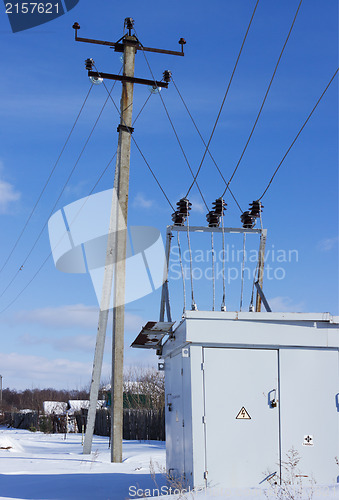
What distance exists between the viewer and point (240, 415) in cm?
745

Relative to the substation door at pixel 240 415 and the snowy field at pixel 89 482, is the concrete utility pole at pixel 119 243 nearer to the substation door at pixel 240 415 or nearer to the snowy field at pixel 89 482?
the snowy field at pixel 89 482

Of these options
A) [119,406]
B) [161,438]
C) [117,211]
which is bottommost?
[161,438]

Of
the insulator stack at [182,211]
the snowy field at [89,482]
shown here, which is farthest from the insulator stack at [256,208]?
the snowy field at [89,482]

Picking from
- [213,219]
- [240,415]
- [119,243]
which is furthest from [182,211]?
[119,243]

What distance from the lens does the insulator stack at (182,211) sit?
31.8 feet

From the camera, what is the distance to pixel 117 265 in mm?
13820

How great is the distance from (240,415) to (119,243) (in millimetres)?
7133

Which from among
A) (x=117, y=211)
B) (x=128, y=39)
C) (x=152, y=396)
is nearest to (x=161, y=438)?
(x=152, y=396)

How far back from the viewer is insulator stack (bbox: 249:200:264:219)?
965cm

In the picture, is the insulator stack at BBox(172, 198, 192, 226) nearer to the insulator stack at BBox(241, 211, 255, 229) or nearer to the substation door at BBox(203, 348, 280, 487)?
the insulator stack at BBox(241, 211, 255, 229)

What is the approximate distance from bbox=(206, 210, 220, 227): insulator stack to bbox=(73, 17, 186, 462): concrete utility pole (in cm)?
433

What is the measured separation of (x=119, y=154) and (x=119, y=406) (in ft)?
18.3

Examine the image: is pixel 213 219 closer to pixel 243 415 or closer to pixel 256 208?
pixel 256 208

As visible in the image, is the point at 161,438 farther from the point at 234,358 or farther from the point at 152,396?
the point at 234,358
